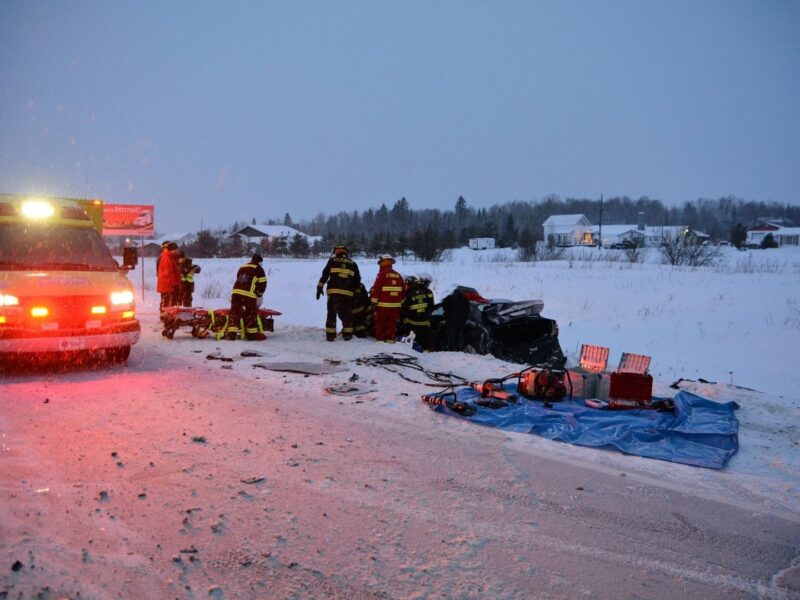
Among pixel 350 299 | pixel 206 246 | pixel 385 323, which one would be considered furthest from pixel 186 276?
pixel 206 246

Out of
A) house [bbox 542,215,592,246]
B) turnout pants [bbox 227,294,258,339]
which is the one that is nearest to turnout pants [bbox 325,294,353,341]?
turnout pants [bbox 227,294,258,339]

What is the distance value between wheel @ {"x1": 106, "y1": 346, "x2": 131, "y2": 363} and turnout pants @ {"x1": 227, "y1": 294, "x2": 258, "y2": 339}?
297 cm

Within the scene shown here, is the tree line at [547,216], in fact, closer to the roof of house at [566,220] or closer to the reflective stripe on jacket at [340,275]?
the roof of house at [566,220]

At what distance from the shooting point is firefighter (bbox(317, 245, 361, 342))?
11.3m

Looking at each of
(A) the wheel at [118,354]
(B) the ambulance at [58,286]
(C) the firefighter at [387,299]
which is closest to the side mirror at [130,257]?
(B) the ambulance at [58,286]

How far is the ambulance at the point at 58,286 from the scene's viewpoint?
7156 mm

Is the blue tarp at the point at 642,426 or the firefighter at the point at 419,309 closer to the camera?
the blue tarp at the point at 642,426

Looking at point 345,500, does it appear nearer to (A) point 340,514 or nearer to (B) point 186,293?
(A) point 340,514

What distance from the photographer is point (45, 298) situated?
23.8ft

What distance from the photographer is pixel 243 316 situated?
1137 centimetres

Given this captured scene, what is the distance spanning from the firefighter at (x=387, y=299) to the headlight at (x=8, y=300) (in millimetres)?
5794

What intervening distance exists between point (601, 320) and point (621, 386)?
10.2 meters

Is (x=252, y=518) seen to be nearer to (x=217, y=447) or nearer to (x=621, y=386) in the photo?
(x=217, y=447)

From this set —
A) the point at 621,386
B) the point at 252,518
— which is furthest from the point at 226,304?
the point at 252,518
